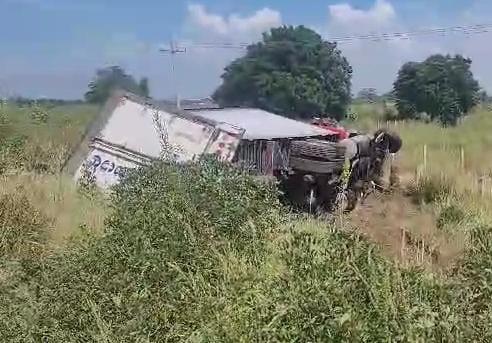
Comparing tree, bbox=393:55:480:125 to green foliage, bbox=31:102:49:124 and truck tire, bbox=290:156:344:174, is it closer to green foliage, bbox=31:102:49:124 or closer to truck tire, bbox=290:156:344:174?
green foliage, bbox=31:102:49:124

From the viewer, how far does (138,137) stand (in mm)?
8016

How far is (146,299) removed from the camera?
13.7 feet

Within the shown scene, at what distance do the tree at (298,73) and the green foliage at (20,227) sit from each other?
1402cm

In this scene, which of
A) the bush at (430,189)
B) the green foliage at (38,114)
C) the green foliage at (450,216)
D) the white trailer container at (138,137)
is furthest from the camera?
the green foliage at (38,114)

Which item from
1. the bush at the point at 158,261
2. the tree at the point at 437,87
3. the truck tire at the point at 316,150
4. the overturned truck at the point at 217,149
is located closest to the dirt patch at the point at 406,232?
the overturned truck at the point at 217,149

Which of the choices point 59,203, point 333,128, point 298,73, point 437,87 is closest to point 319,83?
point 298,73

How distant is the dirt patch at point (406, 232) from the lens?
5.05m

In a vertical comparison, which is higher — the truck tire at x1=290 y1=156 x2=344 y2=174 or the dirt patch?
the truck tire at x1=290 y1=156 x2=344 y2=174

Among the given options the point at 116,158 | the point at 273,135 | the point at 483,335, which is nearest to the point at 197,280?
the point at 483,335

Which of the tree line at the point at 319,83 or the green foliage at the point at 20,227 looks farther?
the tree line at the point at 319,83

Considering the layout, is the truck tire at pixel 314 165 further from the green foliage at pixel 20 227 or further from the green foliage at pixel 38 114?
the green foliage at pixel 38 114

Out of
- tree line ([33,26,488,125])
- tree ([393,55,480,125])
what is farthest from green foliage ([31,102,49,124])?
tree ([393,55,480,125])

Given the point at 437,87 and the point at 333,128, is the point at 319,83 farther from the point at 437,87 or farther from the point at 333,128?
the point at 333,128

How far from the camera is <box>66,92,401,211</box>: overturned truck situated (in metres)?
7.78
